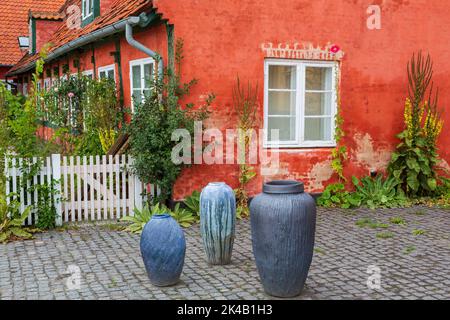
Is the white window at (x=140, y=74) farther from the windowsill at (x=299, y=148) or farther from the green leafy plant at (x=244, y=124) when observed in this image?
the windowsill at (x=299, y=148)

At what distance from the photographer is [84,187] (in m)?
8.49

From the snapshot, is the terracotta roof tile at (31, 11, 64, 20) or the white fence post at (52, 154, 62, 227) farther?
the terracotta roof tile at (31, 11, 64, 20)

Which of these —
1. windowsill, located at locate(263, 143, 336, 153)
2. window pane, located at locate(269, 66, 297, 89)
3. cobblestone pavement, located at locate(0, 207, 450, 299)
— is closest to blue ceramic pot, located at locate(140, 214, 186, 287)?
cobblestone pavement, located at locate(0, 207, 450, 299)

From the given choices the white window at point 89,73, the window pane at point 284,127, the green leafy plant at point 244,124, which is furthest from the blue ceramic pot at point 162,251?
the white window at point 89,73

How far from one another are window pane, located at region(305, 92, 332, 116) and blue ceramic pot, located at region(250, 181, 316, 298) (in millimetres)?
5088

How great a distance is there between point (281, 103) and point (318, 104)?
76cm

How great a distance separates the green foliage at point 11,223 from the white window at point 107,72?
4440mm

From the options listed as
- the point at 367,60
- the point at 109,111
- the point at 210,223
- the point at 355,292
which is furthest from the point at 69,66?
the point at 355,292

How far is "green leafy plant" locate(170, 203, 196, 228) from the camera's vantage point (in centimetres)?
840

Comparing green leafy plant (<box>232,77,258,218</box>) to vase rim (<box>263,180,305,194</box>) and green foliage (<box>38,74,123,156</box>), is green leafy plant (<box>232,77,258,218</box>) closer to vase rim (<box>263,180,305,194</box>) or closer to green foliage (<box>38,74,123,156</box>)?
green foliage (<box>38,74,123,156</box>)

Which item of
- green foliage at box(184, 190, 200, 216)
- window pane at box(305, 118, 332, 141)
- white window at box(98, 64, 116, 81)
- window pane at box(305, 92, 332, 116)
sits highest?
white window at box(98, 64, 116, 81)

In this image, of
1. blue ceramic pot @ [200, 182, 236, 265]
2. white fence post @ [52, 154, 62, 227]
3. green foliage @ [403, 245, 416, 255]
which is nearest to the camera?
blue ceramic pot @ [200, 182, 236, 265]

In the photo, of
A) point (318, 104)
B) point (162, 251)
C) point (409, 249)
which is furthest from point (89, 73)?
point (409, 249)
